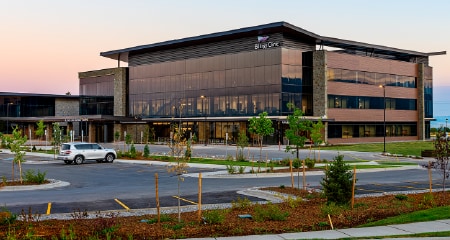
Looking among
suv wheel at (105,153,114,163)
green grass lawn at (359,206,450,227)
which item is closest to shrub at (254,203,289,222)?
green grass lawn at (359,206,450,227)

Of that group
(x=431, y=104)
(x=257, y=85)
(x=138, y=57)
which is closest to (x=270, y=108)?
(x=257, y=85)

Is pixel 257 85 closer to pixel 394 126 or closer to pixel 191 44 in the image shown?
pixel 191 44

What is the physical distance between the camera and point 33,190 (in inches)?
908

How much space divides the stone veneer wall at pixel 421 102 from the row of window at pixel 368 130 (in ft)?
3.02

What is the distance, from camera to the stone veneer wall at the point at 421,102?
89.8m

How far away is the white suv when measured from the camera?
→ 128ft

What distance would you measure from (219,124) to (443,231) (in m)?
69.1

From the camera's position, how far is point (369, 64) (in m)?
80.9

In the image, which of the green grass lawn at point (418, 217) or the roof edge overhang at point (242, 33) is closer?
the green grass lawn at point (418, 217)

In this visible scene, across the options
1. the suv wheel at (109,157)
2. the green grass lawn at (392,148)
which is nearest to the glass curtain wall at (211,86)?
the green grass lawn at (392,148)

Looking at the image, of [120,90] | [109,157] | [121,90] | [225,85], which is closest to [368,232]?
[109,157]

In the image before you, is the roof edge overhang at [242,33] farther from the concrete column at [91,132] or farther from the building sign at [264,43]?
the concrete column at [91,132]

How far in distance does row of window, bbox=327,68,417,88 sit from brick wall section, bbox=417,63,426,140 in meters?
1.06

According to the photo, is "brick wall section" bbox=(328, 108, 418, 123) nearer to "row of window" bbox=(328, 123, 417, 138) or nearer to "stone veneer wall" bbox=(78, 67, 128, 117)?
"row of window" bbox=(328, 123, 417, 138)
